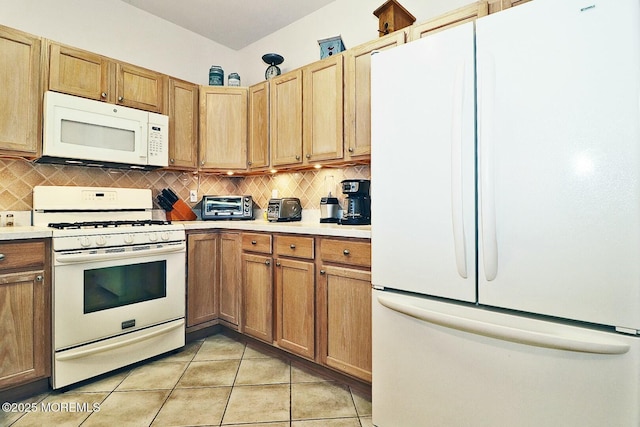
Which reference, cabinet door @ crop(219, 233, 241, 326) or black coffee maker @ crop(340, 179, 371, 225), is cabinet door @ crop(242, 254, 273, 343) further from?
black coffee maker @ crop(340, 179, 371, 225)

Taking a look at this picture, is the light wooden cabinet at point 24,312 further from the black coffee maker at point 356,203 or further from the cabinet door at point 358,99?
the cabinet door at point 358,99


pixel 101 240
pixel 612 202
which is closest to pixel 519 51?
pixel 612 202

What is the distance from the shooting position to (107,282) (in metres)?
2.12

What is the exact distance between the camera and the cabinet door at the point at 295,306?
2.13 metres

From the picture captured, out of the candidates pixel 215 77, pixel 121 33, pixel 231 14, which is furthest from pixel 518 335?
pixel 121 33

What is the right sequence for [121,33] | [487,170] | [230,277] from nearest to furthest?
[487,170] → [230,277] → [121,33]

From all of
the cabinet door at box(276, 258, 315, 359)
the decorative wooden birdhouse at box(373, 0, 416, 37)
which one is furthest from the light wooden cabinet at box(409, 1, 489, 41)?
the cabinet door at box(276, 258, 315, 359)

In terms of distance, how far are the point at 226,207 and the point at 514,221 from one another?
250 cm

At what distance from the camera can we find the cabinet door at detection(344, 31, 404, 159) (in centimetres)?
227

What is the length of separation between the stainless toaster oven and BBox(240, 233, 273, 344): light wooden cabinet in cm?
61

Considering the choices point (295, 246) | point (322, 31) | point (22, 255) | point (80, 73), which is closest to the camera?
point (22, 255)

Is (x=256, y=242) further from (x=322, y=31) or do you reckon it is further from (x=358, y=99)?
(x=322, y=31)

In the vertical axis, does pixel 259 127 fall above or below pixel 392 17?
below

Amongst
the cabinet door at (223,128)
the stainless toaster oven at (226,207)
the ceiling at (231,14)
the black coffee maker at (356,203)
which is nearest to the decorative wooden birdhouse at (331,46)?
the ceiling at (231,14)
